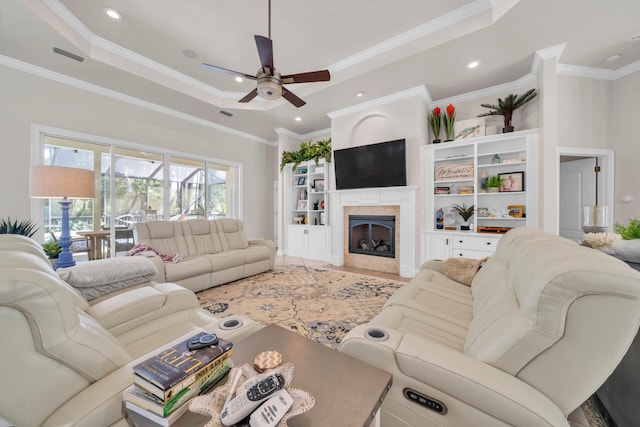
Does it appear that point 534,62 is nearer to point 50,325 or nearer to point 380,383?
point 380,383

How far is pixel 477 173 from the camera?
3.74 metres

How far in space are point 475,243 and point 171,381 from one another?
392 centimetres

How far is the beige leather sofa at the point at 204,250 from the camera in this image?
2.99 metres

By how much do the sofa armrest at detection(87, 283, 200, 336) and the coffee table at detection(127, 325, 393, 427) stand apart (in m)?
0.81

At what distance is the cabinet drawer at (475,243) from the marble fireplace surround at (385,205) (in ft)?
2.02

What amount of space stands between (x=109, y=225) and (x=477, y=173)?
6.16m

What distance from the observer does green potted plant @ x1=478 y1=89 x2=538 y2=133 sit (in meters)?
3.28

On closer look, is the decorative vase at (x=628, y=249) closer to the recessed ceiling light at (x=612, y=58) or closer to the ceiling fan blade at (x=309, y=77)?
the ceiling fan blade at (x=309, y=77)

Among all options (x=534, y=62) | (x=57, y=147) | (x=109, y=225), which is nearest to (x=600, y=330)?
(x=534, y=62)

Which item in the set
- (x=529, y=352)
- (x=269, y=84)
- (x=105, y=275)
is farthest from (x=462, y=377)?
(x=269, y=84)

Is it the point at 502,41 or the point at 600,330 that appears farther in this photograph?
the point at 502,41

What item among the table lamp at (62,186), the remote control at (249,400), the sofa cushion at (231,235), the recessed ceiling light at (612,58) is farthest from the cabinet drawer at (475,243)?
the table lamp at (62,186)

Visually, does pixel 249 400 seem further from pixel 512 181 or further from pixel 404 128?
pixel 512 181

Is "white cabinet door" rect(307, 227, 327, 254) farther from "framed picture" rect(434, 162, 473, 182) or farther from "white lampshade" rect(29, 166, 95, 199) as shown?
"white lampshade" rect(29, 166, 95, 199)
